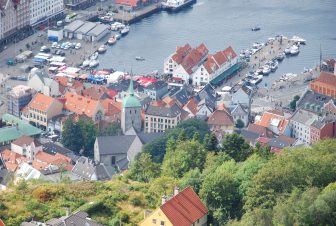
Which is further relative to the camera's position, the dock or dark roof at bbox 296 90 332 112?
the dock

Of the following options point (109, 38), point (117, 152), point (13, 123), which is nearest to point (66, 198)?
point (117, 152)

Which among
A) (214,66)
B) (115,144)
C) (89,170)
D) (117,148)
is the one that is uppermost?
(89,170)

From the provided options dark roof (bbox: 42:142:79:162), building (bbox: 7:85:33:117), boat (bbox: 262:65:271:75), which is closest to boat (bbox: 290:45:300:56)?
boat (bbox: 262:65:271:75)

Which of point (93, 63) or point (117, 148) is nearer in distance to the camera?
point (117, 148)

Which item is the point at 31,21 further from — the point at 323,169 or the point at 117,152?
the point at 323,169

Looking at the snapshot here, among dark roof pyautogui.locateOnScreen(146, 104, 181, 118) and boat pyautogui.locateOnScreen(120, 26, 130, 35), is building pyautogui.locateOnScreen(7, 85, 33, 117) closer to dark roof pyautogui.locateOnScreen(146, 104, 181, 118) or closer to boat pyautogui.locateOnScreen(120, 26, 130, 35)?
dark roof pyautogui.locateOnScreen(146, 104, 181, 118)

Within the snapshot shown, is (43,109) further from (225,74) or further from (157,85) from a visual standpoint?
(225,74)

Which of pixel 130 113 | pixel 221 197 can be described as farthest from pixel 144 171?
pixel 130 113
